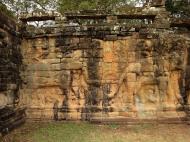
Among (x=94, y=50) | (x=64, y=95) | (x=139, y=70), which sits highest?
(x=94, y=50)

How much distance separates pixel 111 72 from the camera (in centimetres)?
988

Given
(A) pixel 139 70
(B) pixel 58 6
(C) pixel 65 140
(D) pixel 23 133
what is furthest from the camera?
(B) pixel 58 6

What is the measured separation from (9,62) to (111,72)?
3.11 meters

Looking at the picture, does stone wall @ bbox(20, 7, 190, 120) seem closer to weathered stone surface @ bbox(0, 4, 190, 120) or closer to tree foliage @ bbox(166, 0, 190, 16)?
weathered stone surface @ bbox(0, 4, 190, 120)

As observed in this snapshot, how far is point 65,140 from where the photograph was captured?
26.5 ft

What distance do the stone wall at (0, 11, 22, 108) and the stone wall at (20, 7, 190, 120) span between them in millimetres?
543

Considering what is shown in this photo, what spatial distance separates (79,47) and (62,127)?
2.55m

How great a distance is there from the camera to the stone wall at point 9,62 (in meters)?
8.39

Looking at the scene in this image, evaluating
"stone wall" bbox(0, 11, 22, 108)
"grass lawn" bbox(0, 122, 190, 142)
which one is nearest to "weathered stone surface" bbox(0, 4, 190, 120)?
"stone wall" bbox(0, 11, 22, 108)

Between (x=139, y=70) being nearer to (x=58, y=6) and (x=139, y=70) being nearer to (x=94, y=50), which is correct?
(x=94, y=50)

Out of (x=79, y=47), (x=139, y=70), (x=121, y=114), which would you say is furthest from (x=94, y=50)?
(x=121, y=114)

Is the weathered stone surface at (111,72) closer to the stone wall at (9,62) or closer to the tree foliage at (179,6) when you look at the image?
the stone wall at (9,62)

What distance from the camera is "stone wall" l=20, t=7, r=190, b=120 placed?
9.85 metres

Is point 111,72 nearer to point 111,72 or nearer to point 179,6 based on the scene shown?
point 111,72
